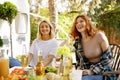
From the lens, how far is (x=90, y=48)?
9.89 feet

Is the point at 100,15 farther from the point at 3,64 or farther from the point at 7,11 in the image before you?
the point at 3,64

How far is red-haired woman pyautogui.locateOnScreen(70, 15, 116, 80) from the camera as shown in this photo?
2.93 meters

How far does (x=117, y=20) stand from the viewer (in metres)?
10.1

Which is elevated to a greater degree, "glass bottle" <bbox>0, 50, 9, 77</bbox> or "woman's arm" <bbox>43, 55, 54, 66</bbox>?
"glass bottle" <bbox>0, 50, 9, 77</bbox>

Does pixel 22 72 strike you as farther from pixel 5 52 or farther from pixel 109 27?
pixel 109 27

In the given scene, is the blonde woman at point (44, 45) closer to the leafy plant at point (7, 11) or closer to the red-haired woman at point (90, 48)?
the red-haired woman at point (90, 48)

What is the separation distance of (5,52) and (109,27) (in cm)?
847

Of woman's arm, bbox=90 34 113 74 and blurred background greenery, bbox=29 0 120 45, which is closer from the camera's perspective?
woman's arm, bbox=90 34 113 74

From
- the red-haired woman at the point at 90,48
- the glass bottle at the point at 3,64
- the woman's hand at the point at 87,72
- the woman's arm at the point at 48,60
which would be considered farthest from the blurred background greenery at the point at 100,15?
→ the glass bottle at the point at 3,64

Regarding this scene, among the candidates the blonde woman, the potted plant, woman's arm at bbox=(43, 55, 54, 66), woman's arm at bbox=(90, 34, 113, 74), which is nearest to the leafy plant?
the potted plant

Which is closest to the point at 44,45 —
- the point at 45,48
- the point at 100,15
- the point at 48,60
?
the point at 45,48

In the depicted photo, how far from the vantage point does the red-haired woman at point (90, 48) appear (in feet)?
9.61

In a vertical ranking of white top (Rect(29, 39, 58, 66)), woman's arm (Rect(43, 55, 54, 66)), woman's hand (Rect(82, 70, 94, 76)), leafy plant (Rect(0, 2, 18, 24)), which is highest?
leafy plant (Rect(0, 2, 18, 24))

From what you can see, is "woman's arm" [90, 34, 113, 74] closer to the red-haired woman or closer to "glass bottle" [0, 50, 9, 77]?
the red-haired woman
